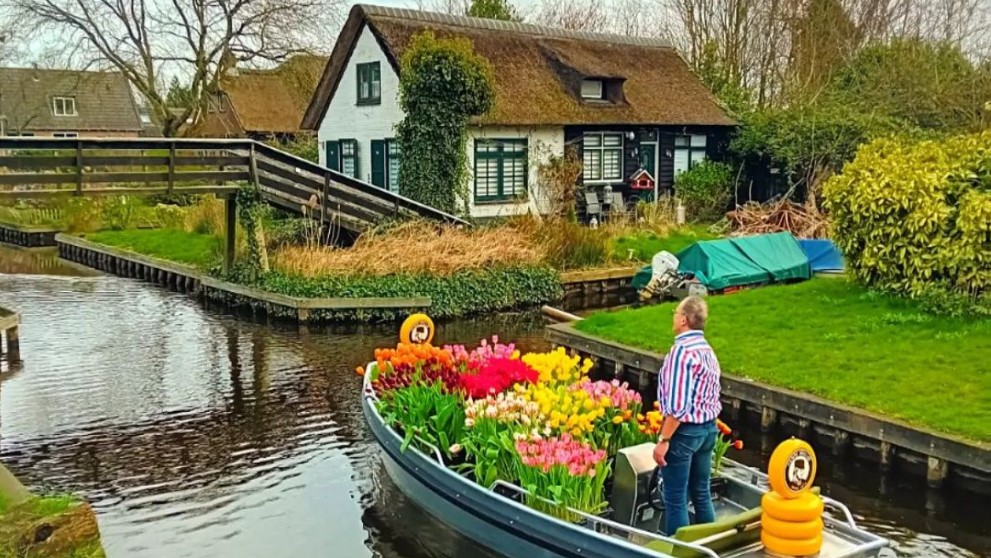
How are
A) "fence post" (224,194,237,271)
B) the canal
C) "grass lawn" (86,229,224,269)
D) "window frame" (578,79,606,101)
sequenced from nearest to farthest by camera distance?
the canal → "fence post" (224,194,237,271) → "grass lawn" (86,229,224,269) → "window frame" (578,79,606,101)

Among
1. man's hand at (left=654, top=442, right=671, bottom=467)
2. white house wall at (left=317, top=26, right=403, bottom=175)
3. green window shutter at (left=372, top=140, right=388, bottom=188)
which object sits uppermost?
white house wall at (left=317, top=26, right=403, bottom=175)

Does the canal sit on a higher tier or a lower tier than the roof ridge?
lower

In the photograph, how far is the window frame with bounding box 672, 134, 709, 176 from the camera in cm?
→ 2717

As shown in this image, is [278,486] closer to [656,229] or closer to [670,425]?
[670,425]

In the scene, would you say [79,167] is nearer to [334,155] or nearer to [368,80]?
[368,80]

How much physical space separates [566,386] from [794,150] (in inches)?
777

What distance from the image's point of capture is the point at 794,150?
25.4 meters

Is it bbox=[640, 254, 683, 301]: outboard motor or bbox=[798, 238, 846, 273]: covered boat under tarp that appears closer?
bbox=[640, 254, 683, 301]: outboard motor

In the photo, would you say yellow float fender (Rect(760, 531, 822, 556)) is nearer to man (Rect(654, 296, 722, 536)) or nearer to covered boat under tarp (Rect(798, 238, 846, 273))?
man (Rect(654, 296, 722, 536))

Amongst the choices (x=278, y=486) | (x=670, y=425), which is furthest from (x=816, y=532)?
(x=278, y=486)

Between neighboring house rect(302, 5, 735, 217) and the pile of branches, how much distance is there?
146 inches

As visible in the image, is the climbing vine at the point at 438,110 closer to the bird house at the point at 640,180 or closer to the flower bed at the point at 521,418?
the bird house at the point at 640,180

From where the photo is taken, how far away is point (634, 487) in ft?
21.9

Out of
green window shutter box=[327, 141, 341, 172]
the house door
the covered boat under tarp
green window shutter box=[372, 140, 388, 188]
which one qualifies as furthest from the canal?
the house door
